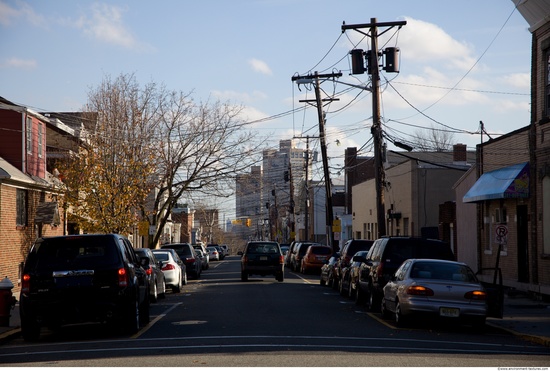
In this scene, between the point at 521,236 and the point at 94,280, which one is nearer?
the point at 94,280

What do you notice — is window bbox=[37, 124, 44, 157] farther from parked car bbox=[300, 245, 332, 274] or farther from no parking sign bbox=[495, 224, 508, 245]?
no parking sign bbox=[495, 224, 508, 245]

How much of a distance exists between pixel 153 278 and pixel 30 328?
8.78m

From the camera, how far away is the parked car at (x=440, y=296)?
16.8 meters

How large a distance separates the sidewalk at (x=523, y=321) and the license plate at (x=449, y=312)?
1.23 m

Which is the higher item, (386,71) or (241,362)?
(386,71)

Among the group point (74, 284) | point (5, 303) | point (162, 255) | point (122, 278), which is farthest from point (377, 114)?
point (74, 284)

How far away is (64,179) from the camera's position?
3719cm

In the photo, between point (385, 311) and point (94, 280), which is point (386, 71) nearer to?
point (385, 311)

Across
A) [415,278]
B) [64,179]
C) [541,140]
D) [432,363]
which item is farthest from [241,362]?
[64,179]

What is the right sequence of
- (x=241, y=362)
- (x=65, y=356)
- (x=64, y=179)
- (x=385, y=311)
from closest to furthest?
(x=241, y=362) → (x=65, y=356) → (x=385, y=311) → (x=64, y=179)

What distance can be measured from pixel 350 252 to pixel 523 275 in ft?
19.7

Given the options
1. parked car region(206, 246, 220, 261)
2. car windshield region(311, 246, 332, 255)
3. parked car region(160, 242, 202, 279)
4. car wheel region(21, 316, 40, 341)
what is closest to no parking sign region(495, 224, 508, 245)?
car wheel region(21, 316, 40, 341)

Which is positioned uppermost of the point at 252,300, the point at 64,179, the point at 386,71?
the point at 386,71

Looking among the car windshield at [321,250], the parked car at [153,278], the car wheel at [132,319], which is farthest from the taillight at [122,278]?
the car windshield at [321,250]
